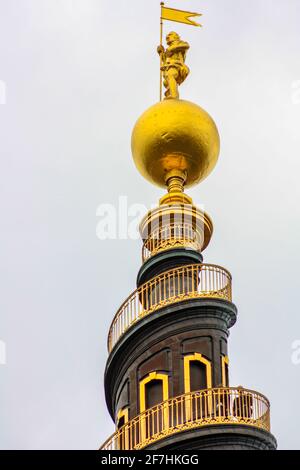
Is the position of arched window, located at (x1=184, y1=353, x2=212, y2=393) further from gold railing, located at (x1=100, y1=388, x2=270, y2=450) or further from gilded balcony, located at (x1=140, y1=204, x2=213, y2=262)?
gilded balcony, located at (x1=140, y1=204, x2=213, y2=262)

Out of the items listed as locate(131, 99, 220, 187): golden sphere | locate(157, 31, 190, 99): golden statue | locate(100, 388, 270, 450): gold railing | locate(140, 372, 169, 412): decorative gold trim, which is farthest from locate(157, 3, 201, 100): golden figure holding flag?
locate(100, 388, 270, 450): gold railing

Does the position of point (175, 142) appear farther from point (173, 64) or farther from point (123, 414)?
point (123, 414)

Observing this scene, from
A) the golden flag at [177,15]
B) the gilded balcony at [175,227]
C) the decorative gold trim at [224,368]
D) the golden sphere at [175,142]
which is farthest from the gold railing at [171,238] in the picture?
the golden flag at [177,15]

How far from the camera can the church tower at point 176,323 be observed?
47500mm

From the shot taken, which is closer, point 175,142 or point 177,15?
point 175,142

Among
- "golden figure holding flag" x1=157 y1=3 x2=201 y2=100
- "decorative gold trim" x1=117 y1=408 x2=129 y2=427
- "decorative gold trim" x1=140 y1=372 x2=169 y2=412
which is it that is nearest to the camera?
"decorative gold trim" x1=140 y1=372 x2=169 y2=412

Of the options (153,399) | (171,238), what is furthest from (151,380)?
(171,238)

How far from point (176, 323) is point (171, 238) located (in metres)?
4.02

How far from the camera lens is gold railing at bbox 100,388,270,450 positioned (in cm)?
4728

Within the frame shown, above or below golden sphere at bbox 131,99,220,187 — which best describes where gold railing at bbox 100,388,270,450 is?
below

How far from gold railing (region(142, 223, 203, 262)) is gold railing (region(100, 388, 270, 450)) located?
6597mm

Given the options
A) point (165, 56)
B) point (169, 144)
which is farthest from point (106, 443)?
point (165, 56)

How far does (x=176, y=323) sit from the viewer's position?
166ft
